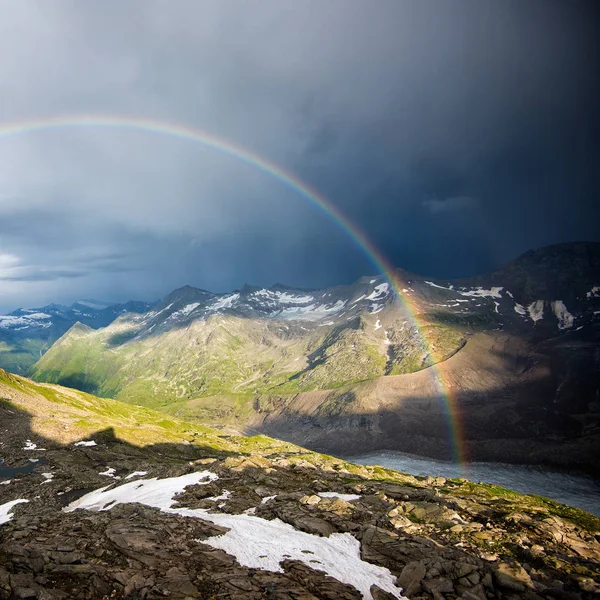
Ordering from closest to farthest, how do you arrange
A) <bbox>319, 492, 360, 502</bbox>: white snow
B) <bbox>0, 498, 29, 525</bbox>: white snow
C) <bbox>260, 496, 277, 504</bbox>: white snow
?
<bbox>260, 496, 277, 504</bbox>: white snow < <bbox>319, 492, 360, 502</bbox>: white snow < <bbox>0, 498, 29, 525</bbox>: white snow

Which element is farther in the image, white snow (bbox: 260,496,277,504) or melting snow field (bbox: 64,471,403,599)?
white snow (bbox: 260,496,277,504)

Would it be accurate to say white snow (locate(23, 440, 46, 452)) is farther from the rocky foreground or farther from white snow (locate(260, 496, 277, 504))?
white snow (locate(260, 496, 277, 504))

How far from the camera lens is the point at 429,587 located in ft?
75.6

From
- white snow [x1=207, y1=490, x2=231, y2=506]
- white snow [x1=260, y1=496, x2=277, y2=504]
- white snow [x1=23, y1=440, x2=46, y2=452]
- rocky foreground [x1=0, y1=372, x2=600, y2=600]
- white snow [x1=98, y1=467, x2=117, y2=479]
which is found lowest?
white snow [x1=23, y1=440, x2=46, y2=452]

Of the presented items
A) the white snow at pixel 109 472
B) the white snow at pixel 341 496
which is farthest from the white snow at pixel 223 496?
the white snow at pixel 109 472

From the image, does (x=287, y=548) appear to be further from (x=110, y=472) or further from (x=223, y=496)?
(x=110, y=472)

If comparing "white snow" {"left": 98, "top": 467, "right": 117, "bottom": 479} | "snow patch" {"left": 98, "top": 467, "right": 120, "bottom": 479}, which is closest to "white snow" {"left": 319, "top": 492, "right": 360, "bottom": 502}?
"snow patch" {"left": 98, "top": 467, "right": 120, "bottom": 479}

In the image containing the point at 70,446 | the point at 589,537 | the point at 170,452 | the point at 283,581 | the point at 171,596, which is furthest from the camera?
the point at 170,452

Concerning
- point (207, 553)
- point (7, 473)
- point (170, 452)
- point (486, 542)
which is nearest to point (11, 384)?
point (170, 452)

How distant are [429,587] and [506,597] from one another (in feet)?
17.6

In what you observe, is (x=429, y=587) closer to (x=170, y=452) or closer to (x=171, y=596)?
(x=171, y=596)

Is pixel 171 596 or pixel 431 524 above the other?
pixel 171 596

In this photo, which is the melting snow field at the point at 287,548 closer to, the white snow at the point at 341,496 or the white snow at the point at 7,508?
the white snow at the point at 341,496

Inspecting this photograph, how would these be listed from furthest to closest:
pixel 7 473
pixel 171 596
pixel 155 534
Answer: pixel 7 473 < pixel 155 534 < pixel 171 596
